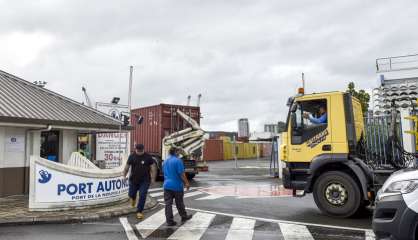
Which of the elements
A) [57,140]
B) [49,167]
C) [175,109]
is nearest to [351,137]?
[49,167]

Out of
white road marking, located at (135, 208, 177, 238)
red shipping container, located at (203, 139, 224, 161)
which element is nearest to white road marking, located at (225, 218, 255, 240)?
white road marking, located at (135, 208, 177, 238)

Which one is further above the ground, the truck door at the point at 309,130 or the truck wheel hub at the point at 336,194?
the truck door at the point at 309,130

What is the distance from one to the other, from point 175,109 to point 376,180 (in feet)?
43.4

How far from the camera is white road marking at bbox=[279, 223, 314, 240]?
26.6ft

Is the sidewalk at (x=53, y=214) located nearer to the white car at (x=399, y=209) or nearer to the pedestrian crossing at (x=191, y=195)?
the pedestrian crossing at (x=191, y=195)

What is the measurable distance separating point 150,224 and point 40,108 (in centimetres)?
710

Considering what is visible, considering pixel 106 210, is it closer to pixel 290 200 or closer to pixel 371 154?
pixel 290 200

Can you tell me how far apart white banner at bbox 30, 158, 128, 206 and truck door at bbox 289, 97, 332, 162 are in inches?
195

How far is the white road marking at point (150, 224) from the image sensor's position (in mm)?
8695

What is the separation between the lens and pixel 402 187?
19.0 ft

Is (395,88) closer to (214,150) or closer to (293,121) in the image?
(293,121)

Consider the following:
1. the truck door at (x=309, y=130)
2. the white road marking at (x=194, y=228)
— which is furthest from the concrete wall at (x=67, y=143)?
the truck door at (x=309, y=130)

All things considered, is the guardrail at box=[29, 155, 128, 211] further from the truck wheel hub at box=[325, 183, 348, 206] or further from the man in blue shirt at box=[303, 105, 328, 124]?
the truck wheel hub at box=[325, 183, 348, 206]

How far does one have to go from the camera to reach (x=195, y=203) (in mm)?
13227
